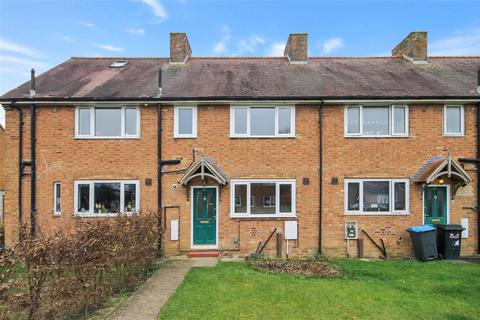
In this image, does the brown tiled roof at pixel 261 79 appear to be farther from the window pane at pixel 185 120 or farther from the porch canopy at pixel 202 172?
the porch canopy at pixel 202 172

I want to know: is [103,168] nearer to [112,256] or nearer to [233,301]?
[112,256]

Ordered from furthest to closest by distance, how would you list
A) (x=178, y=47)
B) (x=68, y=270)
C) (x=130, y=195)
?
(x=178, y=47)
(x=130, y=195)
(x=68, y=270)

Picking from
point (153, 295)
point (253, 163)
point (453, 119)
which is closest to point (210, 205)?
point (253, 163)

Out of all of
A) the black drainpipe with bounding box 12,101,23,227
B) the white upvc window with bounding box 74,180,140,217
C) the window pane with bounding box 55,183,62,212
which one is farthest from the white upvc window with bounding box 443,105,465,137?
the black drainpipe with bounding box 12,101,23,227

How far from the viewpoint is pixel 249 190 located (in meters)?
10.7

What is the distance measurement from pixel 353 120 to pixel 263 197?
13.8 ft

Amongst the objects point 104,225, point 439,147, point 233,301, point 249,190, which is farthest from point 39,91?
point 439,147

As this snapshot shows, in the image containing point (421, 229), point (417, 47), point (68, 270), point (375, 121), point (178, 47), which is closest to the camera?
point (68, 270)

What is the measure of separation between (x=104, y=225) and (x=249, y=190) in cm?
541

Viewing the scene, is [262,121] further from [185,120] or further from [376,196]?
[376,196]

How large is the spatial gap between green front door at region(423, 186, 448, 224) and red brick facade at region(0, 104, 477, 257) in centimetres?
28

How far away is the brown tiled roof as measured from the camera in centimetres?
1097

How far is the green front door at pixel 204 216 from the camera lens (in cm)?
1073

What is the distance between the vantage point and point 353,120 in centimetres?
1096
